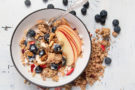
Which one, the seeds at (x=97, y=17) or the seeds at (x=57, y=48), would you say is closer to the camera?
the seeds at (x=57, y=48)

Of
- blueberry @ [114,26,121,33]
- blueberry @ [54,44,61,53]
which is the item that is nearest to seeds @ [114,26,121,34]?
blueberry @ [114,26,121,33]

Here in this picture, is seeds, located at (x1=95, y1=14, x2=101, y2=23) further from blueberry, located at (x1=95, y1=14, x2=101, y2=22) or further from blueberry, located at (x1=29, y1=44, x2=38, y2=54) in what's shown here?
blueberry, located at (x1=29, y1=44, x2=38, y2=54)

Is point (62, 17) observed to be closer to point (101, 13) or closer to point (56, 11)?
point (56, 11)

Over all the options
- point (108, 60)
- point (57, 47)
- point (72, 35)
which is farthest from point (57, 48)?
point (108, 60)

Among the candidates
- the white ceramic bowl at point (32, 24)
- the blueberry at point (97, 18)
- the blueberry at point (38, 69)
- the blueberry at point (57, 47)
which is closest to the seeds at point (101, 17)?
the blueberry at point (97, 18)

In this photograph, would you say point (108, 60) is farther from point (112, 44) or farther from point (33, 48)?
point (33, 48)

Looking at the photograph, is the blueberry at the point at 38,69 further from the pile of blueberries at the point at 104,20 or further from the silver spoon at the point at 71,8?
the pile of blueberries at the point at 104,20
